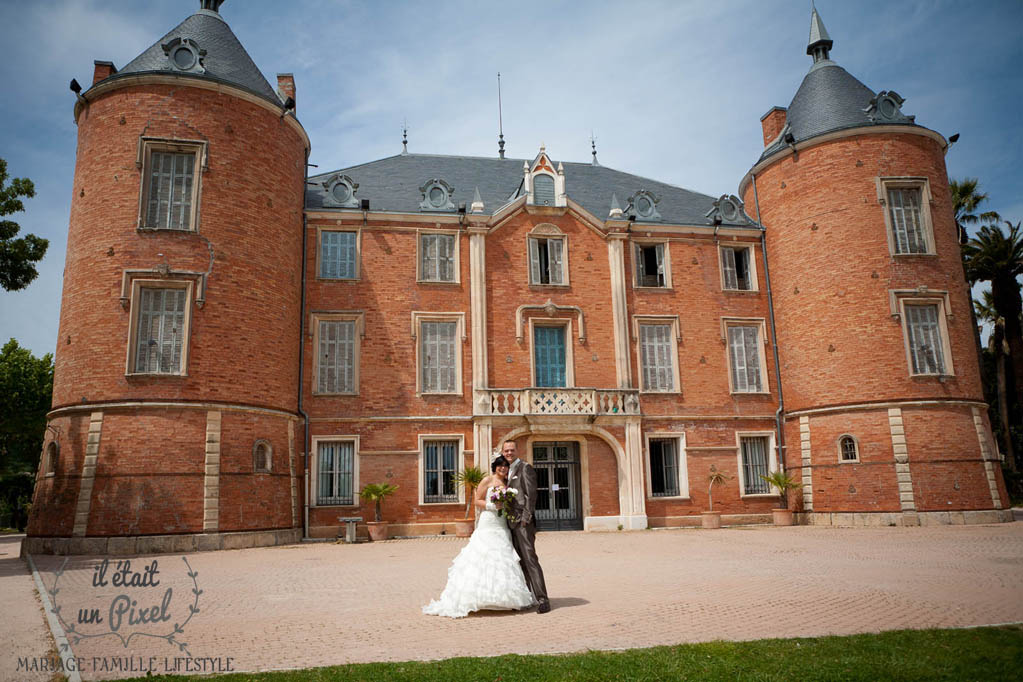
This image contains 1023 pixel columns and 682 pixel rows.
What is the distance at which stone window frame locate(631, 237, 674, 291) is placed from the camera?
82.0ft

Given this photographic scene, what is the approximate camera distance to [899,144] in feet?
78.0

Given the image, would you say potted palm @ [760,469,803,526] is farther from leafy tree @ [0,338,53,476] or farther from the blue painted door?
leafy tree @ [0,338,53,476]

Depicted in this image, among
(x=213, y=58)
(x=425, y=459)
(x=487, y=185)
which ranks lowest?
(x=425, y=459)

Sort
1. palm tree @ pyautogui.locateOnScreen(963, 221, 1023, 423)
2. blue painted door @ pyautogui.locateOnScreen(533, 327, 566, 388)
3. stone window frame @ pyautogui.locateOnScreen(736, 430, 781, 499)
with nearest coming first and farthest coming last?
1. blue painted door @ pyautogui.locateOnScreen(533, 327, 566, 388)
2. stone window frame @ pyautogui.locateOnScreen(736, 430, 781, 499)
3. palm tree @ pyautogui.locateOnScreen(963, 221, 1023, 423)

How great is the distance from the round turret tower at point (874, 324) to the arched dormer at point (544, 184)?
24.5 feet

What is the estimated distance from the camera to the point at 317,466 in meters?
21.6

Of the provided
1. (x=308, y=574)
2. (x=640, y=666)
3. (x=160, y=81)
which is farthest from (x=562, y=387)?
(x=640, y=666)

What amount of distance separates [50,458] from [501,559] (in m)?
15.3

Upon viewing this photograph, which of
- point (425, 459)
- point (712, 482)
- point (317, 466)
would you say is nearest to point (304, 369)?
point (317, 466)

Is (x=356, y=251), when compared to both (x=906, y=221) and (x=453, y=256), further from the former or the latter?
(x=906, y=221)

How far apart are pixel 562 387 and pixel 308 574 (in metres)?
12.1

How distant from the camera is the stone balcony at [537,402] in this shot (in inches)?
882

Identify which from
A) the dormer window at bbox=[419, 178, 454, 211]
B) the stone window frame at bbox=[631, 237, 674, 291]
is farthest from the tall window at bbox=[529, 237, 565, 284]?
the dormer window at bbox=[419, 178, 454, 211]

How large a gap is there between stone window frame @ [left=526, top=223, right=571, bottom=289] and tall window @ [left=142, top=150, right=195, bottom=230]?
10.3 meters
